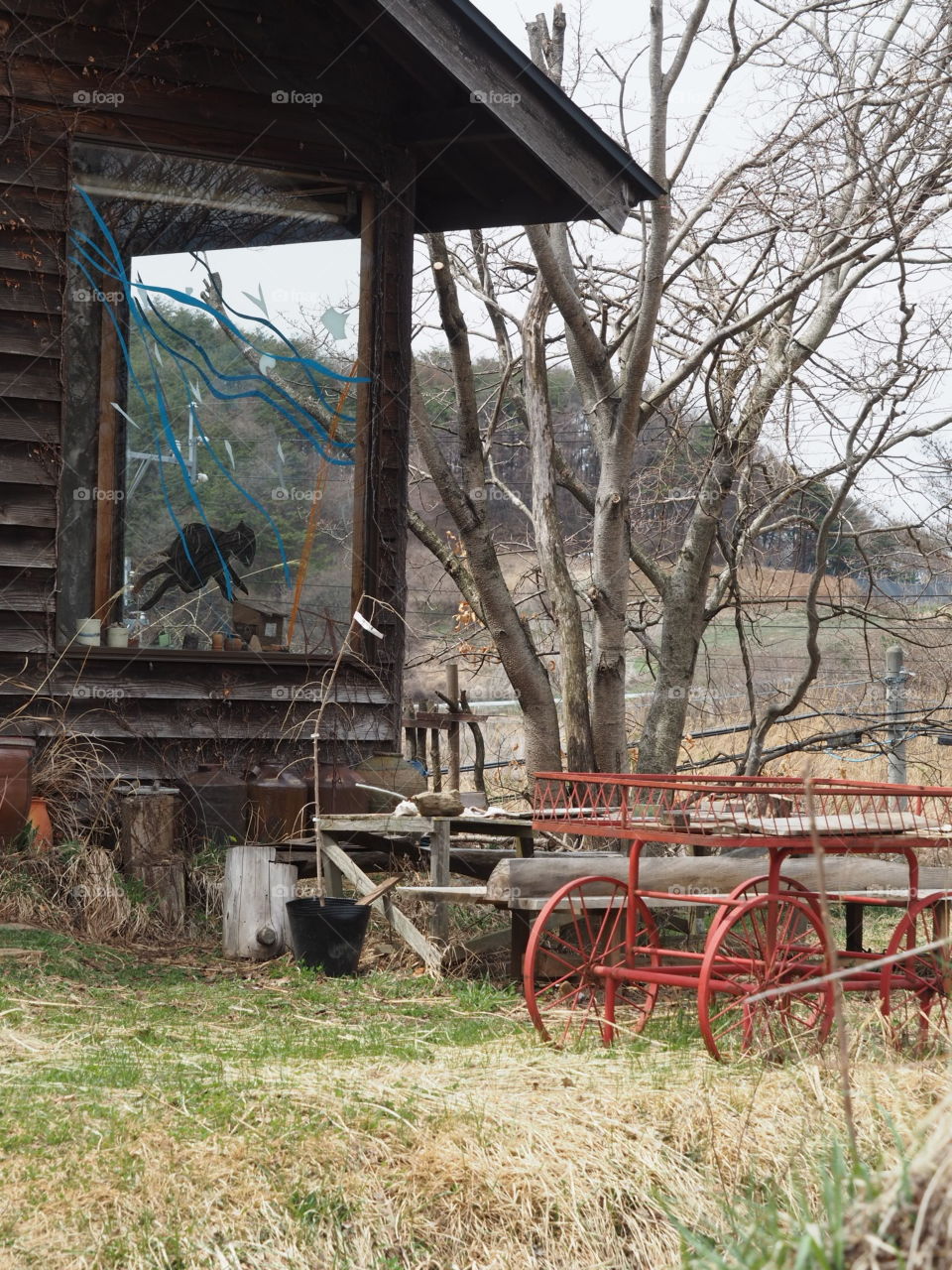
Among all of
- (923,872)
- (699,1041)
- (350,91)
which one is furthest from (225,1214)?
(350,91)

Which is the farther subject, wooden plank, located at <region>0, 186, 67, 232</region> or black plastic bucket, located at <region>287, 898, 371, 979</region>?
wooden plank, located at <region>0, 186, 67, 232</region>

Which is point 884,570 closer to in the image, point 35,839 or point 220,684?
point 220,684

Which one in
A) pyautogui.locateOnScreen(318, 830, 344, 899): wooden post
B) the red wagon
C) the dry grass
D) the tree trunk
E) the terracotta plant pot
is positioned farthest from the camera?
the tree trunk

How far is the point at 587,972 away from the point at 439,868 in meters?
1.50

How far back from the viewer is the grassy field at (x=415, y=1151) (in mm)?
3123

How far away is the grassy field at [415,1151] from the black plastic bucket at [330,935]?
1.64 m

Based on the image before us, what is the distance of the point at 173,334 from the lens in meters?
8.20

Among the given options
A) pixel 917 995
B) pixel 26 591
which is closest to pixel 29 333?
pixel 26 591

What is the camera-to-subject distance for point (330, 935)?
21.4ft

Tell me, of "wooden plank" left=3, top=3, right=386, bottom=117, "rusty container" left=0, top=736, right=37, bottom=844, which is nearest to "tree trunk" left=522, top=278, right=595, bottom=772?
"wooden plank" left=3, top=3, right=386, bottom=117

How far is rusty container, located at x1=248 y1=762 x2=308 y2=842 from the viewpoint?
7836mm

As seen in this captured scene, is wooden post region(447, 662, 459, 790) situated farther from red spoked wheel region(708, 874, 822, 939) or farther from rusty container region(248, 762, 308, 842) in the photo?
red spoked wheel region(708, 874, 822, 939)

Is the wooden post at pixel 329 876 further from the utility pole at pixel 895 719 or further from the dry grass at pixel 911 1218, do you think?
the dry grass at pixel 911 1218

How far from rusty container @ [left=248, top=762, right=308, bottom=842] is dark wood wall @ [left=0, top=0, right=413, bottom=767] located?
12.3 inches
